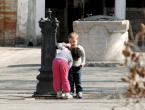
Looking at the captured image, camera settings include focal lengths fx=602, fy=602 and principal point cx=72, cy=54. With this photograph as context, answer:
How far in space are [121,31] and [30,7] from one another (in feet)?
49.0

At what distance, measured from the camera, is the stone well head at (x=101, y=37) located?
21.5m

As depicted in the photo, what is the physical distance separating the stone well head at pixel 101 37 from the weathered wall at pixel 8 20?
14078mm

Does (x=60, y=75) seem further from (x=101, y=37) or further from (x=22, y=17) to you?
(x=22, y=17)

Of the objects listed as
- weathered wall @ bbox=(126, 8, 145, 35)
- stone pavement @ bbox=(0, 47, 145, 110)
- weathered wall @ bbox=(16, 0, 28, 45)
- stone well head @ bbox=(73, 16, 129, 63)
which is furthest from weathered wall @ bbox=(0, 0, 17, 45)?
stone well head @ bbox=(73, 16, 129, 63)

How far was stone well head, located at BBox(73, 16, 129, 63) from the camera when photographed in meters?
21.5

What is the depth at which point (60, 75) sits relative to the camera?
42.5 feet

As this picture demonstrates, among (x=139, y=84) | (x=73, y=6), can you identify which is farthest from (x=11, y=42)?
(x=139, y=84)

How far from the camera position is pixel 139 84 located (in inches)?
199

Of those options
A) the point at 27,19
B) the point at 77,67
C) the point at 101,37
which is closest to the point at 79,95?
the point at 77,67

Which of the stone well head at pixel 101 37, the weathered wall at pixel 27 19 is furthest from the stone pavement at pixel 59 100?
the weathered wall at pixel 27 19

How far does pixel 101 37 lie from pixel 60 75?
8710mm

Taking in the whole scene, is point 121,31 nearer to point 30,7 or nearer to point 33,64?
point 33,64

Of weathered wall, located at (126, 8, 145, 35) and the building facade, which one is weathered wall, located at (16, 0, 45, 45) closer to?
the building facade

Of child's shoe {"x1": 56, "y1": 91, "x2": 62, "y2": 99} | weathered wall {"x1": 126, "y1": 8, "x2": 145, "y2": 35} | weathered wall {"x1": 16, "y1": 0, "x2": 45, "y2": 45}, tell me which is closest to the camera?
child's shoe {"x1": 56, "y1": 91, "x2": 62, "y2": 99}
